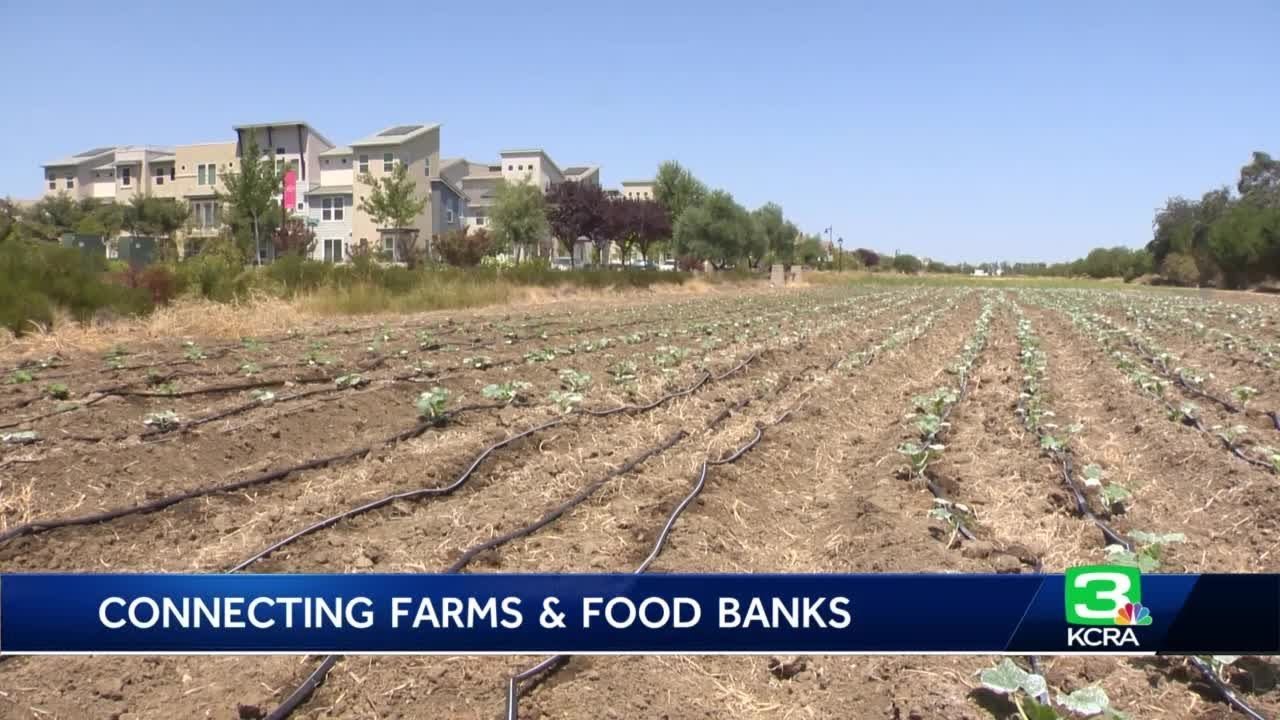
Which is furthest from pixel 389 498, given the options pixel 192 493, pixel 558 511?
pixel 192 493

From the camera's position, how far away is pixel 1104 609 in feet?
8.43

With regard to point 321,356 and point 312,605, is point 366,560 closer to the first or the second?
point 312,605

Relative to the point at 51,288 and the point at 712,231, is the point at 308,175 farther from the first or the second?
the point at 51,288

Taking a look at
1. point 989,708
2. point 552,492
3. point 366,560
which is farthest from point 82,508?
point 989,708

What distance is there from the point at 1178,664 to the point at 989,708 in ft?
3.15

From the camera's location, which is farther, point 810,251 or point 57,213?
point 810,251

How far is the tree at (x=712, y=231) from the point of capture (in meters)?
57.7

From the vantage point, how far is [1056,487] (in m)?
6.35

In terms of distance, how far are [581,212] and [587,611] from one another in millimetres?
45500

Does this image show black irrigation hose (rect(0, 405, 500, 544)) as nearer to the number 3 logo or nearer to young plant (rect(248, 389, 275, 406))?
young plant (rect(248, 389, 275, 406))

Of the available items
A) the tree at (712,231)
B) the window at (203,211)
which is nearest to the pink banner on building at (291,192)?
the window at (203,211)

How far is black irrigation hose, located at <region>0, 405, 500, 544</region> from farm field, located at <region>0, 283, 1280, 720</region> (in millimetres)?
20

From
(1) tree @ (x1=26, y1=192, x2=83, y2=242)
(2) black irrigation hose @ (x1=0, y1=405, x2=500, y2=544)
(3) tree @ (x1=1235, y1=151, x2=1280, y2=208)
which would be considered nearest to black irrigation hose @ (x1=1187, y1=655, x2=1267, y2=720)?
(2) black irrigation hose @ (x1=0, y1=405, x2=500, y2=544)

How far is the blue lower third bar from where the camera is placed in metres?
2.48
